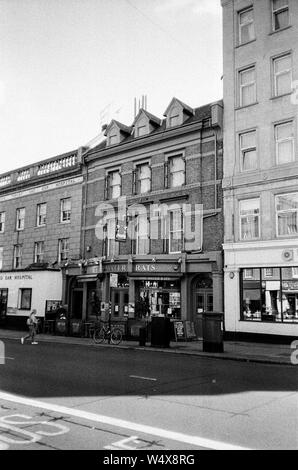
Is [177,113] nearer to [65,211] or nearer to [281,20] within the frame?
[281,20]

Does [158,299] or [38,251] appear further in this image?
[38,251]

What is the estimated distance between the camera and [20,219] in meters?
34.2

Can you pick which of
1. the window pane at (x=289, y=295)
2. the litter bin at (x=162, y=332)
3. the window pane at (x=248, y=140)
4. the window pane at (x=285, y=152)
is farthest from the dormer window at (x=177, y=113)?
the litter bin at (x=162, y=332)

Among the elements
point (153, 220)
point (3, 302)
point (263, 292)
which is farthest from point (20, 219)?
point (263, 292)

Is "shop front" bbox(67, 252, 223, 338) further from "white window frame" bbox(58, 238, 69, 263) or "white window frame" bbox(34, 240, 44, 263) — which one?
"white window frame" bbox(34, 240, 44, 263)

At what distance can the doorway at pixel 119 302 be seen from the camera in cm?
2622

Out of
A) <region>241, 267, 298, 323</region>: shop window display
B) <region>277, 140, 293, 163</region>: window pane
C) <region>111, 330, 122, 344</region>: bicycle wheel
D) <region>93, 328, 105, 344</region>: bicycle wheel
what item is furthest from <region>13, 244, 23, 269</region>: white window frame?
<region>277, 140, 293, 163</region>: window pane

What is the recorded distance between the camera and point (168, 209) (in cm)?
2517

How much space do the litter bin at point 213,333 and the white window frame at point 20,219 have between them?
20.8 meters

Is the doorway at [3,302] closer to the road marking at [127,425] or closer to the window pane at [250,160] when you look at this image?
the window pane at [250,160]

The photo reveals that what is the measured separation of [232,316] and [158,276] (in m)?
4.95

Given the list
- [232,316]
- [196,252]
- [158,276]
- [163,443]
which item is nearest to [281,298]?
[232,316]

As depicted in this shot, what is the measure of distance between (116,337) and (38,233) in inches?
549
